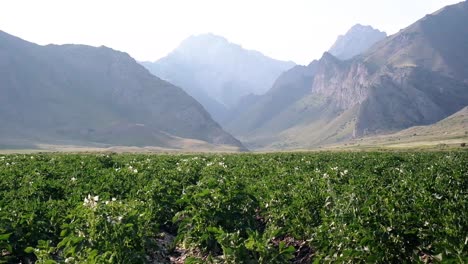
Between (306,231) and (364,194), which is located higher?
(364,194)

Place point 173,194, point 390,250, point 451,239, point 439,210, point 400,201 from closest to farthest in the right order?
1. point 451,239
2. point 390,250
3. point 439,210
4. point 400,201
5. point 173,194

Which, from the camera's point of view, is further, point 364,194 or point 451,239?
point 364,194

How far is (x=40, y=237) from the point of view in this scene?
9.80 m

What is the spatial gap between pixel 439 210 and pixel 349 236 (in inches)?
79.0

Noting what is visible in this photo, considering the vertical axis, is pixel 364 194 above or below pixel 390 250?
above

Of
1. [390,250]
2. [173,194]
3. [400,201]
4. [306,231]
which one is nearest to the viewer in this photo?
[390,250]

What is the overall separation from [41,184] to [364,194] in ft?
38.5

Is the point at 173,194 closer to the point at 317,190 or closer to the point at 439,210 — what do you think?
the point at 317,190

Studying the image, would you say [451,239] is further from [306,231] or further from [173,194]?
[173,194]

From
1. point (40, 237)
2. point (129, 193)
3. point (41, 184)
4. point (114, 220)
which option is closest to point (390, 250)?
point (114, 220)

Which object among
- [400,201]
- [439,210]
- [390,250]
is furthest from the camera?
[400,201]

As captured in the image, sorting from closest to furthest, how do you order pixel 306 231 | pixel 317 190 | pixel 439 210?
pixel 439 210
pixel 306 231
pixel 317 190

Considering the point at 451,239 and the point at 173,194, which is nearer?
the point at 451,239

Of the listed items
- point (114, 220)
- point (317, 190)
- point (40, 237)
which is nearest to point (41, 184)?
point (40, 237)
